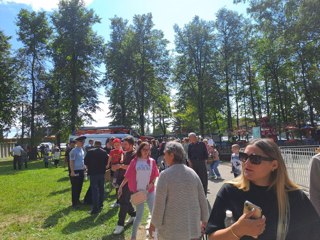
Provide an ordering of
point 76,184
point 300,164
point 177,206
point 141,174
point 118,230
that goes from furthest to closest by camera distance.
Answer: point 300,164, point 76,184, point 118,230, point 141,174, point 177,206

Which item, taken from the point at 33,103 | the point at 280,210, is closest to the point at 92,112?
the point at 33,103

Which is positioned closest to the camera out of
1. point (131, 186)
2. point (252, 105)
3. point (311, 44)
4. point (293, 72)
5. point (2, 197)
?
point (131, 186)

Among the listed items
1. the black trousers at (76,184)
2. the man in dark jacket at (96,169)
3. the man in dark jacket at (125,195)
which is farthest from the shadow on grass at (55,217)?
the man in dark jacket at (125,195)

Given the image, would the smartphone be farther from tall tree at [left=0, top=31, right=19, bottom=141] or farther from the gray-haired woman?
tall tree at [left=0, top=31, right=19, bottom=141]

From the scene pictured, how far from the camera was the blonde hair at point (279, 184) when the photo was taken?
2.22 m

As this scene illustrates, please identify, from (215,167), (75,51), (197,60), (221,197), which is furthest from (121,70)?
(221,197)

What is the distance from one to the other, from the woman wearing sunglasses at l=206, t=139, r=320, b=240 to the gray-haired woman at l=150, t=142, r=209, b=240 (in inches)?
64.6

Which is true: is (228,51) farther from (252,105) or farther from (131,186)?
(131,186)

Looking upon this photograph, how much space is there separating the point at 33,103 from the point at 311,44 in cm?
3125

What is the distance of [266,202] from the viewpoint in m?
2.31

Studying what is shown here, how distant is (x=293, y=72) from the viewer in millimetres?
45250

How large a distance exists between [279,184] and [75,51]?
40.0m

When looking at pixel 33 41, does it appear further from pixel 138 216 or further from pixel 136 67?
pixel 138 216

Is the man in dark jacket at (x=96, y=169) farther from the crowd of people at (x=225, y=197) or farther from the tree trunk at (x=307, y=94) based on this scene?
the tree trunk at (x=307, y=94)
